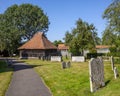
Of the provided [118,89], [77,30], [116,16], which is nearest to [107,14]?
[116,16]

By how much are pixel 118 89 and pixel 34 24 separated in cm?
7707

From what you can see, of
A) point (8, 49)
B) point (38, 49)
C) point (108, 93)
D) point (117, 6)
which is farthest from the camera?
point (8, 49)

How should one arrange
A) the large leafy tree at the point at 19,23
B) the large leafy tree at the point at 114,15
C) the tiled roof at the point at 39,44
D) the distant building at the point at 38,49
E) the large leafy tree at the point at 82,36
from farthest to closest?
the large leafy tree at the point at 19,23 → the tiled roof at the point at 39,44 → the distant building at the point at 38,49 → the large leafy tree at the point at 82,36 → the large leafy tree at the point at 114,15

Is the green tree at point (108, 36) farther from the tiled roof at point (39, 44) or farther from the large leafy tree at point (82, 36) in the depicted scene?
the tiled roof at point (39, 44)

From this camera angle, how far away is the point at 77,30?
61.9 metres

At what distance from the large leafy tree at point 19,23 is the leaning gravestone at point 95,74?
71733 mm

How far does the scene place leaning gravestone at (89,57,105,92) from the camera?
49.7 ft

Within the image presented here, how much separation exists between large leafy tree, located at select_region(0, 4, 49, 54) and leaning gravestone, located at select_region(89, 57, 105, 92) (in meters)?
71.7

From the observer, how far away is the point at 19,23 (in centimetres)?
8981

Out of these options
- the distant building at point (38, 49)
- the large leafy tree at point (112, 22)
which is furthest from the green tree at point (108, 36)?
the distant building at point (38, 49)

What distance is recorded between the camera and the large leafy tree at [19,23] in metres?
87.2

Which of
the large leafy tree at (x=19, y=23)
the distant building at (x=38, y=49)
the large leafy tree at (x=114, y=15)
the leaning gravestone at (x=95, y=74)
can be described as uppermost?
the large leafy tree at (x=19, y=23)

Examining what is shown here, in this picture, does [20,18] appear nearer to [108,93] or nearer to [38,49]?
[38,49]

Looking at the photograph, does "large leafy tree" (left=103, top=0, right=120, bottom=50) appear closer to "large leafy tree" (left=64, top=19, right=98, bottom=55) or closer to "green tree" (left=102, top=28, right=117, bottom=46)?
"green tree" (left=102, top=28, right=117, bottom=46)
